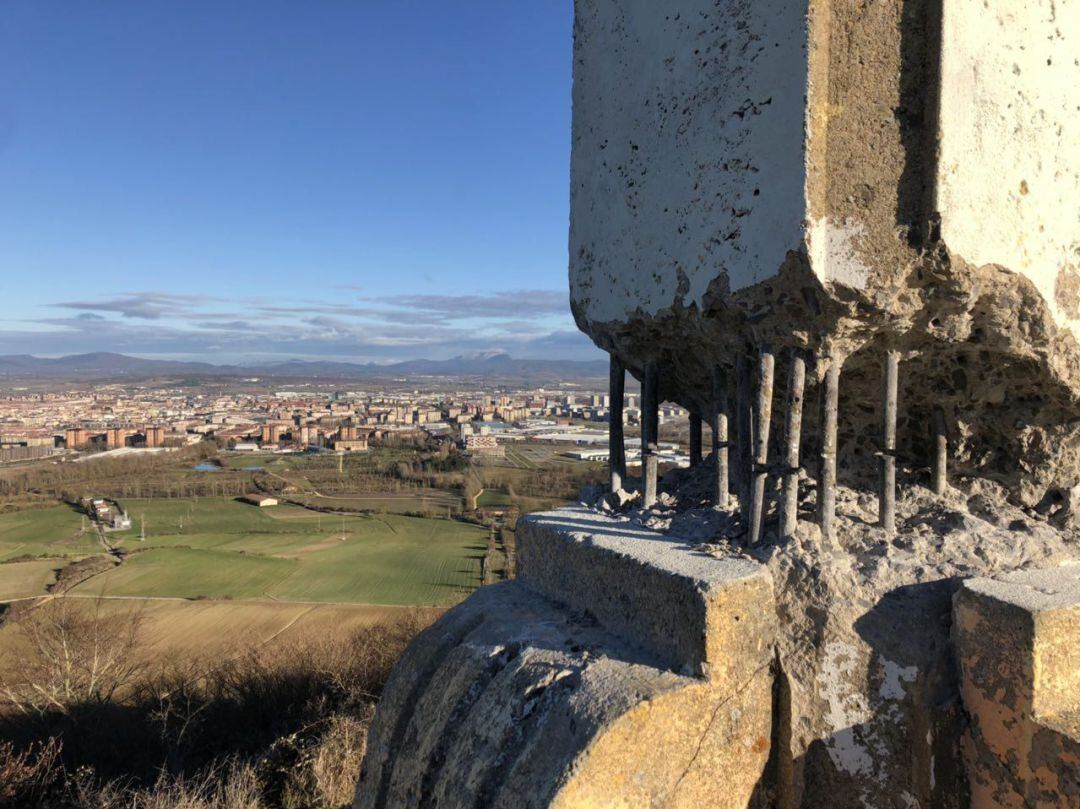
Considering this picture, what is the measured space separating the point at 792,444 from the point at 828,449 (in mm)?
140

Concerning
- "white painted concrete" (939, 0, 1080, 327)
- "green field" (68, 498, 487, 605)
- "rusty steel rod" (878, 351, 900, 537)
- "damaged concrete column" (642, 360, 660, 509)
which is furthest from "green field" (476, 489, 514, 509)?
"white painted concrete" (939, 0, 1080, 327)

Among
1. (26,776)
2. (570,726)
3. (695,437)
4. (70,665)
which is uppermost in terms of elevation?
(695,437)

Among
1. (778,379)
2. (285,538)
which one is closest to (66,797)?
(778,379)

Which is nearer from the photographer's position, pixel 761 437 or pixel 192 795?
pixel 761 437

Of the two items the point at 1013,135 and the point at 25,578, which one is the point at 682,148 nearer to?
the point at 1013,135

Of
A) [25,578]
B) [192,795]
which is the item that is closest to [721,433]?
[192,795]

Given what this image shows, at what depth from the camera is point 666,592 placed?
8.86 ft

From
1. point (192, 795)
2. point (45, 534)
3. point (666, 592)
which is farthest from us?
point (45, 534)

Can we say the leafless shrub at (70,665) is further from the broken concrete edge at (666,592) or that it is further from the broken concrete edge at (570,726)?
the broken concrete edge at (666,592)

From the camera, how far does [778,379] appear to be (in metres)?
3.23

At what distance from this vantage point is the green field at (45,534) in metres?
35.2

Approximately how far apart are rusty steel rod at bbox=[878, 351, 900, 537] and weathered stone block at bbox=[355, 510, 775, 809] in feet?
2.35

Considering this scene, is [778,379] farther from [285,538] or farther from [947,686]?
[285,538]

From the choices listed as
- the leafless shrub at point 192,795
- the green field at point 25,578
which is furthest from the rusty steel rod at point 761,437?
the green field at point 25,578
